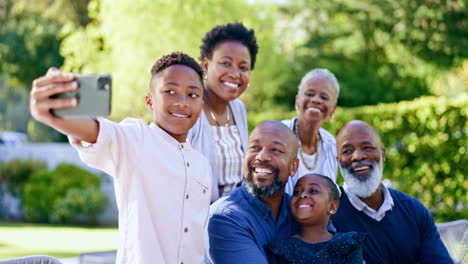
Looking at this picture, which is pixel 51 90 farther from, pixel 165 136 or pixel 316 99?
pixel 316 99

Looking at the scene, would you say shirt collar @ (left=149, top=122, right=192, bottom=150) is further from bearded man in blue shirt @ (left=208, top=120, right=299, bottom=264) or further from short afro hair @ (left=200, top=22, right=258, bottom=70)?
short afro hair @ (left=200, top=22, right=258, bottom=70)

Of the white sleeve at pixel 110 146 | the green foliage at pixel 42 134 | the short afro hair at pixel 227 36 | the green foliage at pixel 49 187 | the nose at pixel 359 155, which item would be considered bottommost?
the green foliage at pixel 49 187

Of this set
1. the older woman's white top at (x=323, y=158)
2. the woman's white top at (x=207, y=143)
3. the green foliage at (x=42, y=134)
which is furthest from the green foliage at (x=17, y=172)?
the woman's white top at (x=207, y=143)

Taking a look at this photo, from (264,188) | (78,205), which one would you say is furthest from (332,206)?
(78,205)

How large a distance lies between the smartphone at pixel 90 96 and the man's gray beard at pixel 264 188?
4.45 ft

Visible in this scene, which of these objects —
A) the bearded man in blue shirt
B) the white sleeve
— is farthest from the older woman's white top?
the white sleeve

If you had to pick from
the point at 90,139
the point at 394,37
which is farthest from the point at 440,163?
the point at 394,37

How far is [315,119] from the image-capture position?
4.20 metres

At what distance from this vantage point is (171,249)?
8.11 feet

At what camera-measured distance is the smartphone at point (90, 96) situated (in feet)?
5.73

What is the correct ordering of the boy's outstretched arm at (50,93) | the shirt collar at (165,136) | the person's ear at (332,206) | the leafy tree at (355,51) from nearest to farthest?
1. the boy's outstretched arm at (50,93)
2. the shirt collar at (165,136)
3. the person's ear at (332,206)
4. the leafy tree at (355,51)

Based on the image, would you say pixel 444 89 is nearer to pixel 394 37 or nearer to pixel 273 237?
pixel 394 37

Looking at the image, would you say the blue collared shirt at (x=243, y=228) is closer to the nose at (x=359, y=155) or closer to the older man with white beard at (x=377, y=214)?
the older man with white beard at (x=377, y=214)

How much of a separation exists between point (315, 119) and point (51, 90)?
108 inches
